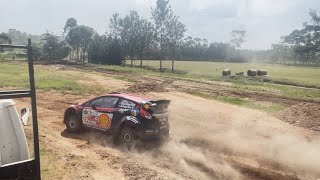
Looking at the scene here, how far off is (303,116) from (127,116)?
11049 mm

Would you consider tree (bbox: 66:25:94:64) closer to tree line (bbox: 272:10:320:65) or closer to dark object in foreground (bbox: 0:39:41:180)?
tree line (bbox: 272:10:320:65)

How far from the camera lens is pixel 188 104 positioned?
24.2 meters

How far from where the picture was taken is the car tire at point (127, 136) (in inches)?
502

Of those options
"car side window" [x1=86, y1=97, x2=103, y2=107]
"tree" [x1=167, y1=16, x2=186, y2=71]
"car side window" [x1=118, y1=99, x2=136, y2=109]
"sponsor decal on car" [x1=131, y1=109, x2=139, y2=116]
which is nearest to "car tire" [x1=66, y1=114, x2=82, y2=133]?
"car side window" [x1=86, y1=97, x2=103, y2=107]

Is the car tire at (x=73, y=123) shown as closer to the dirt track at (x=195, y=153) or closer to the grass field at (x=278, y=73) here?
the dirt track at (x=195, y=153)

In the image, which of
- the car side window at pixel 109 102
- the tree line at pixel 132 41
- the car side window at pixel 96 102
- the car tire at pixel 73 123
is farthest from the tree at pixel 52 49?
the car side window at pixel 109 102

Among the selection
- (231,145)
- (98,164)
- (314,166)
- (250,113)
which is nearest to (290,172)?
(314,166)

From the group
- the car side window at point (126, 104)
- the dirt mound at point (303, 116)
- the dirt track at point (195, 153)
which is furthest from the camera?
the dirt mound at point (303, 116)

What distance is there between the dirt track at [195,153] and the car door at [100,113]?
506 millimetres

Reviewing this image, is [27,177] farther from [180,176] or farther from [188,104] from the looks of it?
[188,104]

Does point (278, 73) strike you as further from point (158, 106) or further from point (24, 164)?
point (24, 164)

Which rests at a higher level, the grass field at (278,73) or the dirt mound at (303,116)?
the dirt mound at (303,116)

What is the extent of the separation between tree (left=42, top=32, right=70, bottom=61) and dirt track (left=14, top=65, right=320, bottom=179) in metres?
62.9

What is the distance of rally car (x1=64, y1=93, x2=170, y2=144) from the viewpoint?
41.6 ft
